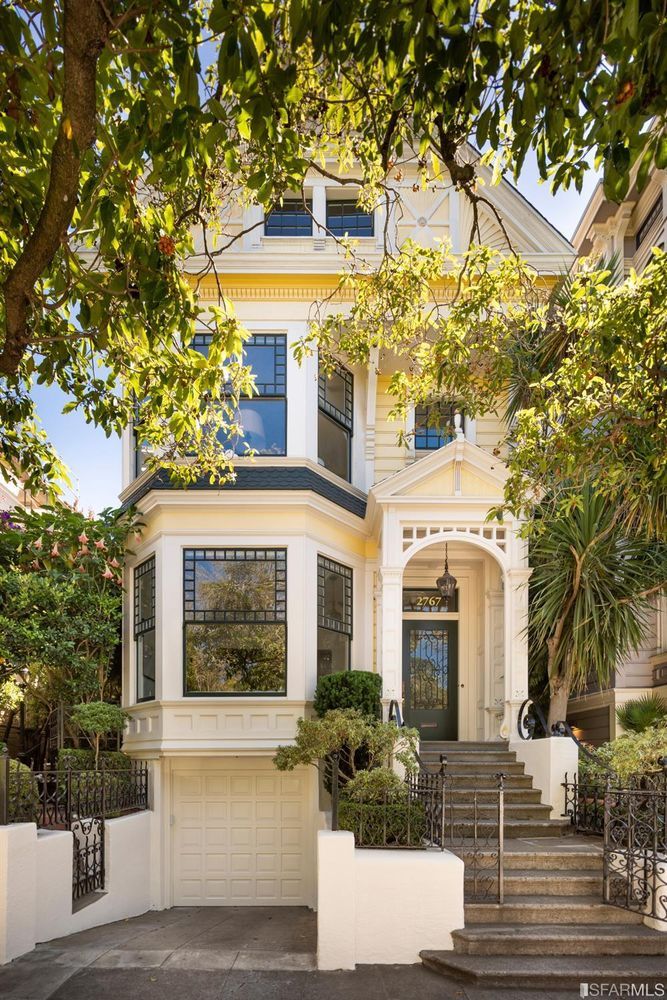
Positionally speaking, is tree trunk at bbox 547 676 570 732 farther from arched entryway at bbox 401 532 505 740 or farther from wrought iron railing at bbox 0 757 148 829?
wrought iron railing at bbox 0 757 148 829

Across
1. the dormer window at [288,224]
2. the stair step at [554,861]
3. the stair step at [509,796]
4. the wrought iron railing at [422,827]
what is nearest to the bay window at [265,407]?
the dormer window at [288,224]

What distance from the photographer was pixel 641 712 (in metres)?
13.2

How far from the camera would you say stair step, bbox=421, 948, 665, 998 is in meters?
6.81

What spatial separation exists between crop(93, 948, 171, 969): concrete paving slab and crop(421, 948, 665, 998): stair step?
2.53 m

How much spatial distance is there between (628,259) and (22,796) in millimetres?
15019

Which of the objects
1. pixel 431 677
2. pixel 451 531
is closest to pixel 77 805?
pixel 451 531

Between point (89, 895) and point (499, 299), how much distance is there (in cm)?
792

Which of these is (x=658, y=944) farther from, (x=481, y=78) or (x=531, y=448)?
(x=481, y=78)

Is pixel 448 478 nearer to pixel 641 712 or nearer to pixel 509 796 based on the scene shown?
pixel 509 796

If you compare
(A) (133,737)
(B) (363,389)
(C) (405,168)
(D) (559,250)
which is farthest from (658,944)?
(C) (405,168)

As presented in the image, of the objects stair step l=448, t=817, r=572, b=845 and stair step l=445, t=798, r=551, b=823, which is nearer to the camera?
stair step l=448, t=817, r=572, b=845

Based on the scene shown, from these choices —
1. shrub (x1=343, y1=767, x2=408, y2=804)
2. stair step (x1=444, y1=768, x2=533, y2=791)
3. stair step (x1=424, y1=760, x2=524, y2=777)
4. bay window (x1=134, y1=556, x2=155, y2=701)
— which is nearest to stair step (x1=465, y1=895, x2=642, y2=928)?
shrub (x1=343, y1=767, x2=408, y2=804)

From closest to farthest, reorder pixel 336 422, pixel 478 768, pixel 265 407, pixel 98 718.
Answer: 1. pixel 478 768
2. pixel 98 718
3. pixel 265 407
4. pixel 336 422

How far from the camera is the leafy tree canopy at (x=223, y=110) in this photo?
4.13 metres
